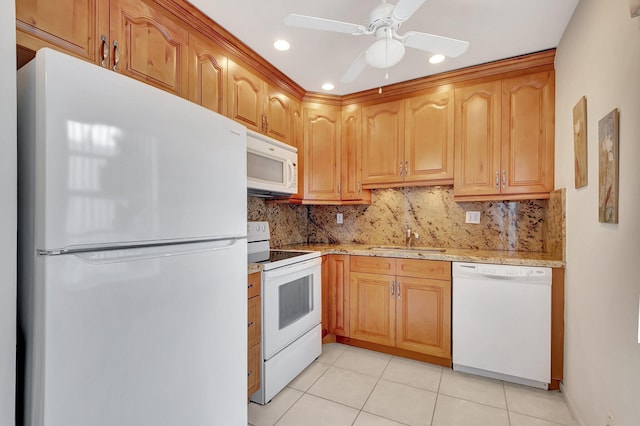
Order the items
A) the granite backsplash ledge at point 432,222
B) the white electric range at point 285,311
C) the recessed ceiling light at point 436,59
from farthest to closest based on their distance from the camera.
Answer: the granite backsplash ledge at point 432,222 → the recessed ceiling light at point 436,59 → the white electric range at point 285,311

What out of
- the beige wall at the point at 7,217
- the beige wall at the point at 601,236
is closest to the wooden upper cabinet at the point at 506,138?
the beige wall at the point at 601,236

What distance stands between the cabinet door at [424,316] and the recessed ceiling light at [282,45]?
1.99 metres

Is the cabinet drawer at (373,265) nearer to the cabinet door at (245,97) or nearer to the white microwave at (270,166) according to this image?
the white microwave at (270,166)

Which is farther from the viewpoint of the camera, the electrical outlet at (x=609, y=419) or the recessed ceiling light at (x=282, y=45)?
the recessed ceiling light at (x=282, y=45)

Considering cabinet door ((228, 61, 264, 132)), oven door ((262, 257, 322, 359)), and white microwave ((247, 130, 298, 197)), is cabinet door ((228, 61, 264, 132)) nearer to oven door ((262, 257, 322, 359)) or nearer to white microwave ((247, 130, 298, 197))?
white microwave ((247, 130, 298, 197))

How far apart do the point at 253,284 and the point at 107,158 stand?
118 cm

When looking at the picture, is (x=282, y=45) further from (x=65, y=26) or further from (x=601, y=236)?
(x=601, y=236)

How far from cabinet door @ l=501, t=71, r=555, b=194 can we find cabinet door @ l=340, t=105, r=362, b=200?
1.22m

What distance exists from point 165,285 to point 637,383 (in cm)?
171

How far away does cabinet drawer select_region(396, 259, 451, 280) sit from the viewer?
90.8 inches

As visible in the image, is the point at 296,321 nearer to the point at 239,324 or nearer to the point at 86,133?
the point at 239,324

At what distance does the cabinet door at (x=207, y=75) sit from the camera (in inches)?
70.1

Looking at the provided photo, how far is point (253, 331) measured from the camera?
1.84 m

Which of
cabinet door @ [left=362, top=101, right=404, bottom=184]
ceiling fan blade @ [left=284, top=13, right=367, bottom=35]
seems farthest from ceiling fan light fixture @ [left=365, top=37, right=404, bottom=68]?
cabinet door @ [left=362, top=101, right=404, bottom=184]
